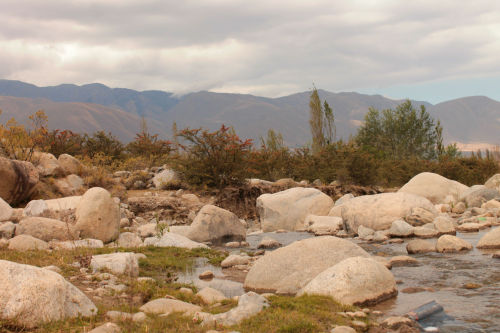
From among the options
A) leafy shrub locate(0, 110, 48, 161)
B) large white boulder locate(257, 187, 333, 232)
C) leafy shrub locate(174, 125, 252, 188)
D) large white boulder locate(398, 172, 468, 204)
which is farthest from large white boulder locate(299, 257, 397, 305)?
leafy shrub locate(0, 110, 48, 161)

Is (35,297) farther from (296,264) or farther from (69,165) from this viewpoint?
(69,165)

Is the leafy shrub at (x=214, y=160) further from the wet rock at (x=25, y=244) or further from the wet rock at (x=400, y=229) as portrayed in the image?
the wet rock at (x=25, y=244)

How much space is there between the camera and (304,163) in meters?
29.2

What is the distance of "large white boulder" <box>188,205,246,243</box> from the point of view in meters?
14.1

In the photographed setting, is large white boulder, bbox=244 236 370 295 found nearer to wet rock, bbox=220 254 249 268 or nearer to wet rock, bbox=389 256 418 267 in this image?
wet rock, bbox=389 256 418 267

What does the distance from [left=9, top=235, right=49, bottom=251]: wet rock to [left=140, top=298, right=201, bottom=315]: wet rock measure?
4723 mm

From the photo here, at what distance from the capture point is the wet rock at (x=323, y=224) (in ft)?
50.3

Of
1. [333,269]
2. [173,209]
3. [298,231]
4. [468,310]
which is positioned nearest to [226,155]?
[173,209]

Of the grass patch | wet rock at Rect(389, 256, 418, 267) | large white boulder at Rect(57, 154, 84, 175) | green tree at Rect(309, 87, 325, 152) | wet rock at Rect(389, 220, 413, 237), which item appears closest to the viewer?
the grass patch

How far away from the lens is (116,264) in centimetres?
823

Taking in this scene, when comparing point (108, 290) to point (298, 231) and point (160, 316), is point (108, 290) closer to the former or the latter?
point (160, 316)

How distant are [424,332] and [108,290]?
452cm

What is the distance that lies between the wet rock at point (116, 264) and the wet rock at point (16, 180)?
8196 millimetres

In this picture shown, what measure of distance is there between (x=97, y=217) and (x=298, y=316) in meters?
7.80
